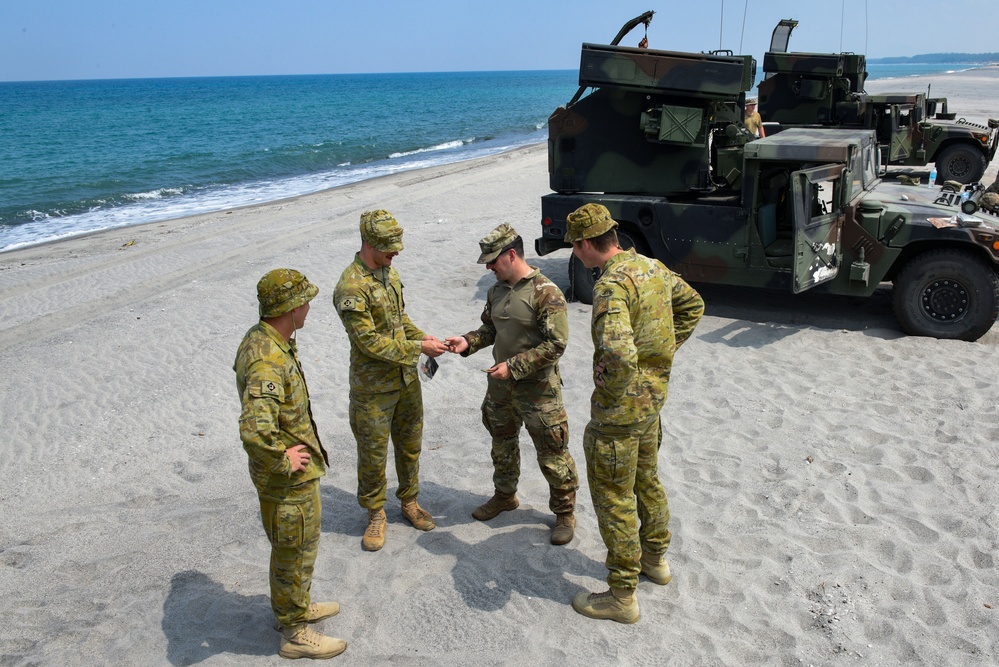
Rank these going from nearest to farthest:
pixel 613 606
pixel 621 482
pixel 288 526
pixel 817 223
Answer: pixel 288 526
pixel 621 482
pixel 613 606
pixel 817 223

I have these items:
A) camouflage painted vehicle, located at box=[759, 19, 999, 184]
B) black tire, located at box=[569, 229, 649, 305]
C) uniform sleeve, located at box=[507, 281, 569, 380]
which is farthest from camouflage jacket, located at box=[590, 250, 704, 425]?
camouflage painted vehicle, located at box=[759, 19, 999, 184]

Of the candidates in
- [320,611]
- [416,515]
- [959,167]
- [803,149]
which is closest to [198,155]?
[959,167]

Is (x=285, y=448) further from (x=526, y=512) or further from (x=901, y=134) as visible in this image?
(x=901, y=134)

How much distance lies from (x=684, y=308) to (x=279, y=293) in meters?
1.86

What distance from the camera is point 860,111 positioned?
14.1 meters

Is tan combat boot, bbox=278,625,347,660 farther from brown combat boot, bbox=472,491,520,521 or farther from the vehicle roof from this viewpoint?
the vehicle roof

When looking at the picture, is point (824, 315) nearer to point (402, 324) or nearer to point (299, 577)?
point (402, 324)

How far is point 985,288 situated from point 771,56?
8480mm

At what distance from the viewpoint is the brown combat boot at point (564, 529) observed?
14.7ft

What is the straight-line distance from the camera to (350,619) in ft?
13.1

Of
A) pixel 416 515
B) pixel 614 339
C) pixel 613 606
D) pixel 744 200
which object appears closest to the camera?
pixel 614 339

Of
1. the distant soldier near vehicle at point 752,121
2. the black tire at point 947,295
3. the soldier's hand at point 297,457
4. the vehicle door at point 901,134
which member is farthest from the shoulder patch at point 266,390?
the vehicle door at point 901,134

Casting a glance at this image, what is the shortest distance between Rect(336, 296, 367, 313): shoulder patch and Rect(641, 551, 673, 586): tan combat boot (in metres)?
1.89

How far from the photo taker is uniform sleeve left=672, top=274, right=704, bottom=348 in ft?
12.7
